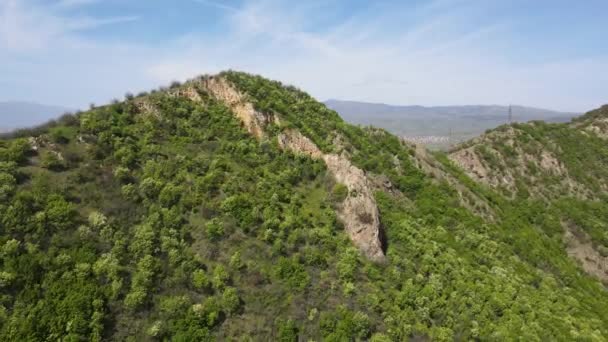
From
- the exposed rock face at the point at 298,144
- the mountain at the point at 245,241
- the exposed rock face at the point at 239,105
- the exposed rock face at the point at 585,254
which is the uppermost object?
the exposed rock face at the point at 239,105

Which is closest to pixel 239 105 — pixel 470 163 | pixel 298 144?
pixel 298 144

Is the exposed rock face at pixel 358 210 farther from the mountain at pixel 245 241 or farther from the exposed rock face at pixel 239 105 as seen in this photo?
the exposed rock face at pixel 239 105

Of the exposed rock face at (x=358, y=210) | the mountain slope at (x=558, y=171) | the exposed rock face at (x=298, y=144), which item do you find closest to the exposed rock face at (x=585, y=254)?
the mountain slope at (x=558, y=171)

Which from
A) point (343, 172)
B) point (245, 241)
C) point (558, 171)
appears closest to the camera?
point (245, 241)

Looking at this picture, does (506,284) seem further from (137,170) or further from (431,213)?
(137,170)

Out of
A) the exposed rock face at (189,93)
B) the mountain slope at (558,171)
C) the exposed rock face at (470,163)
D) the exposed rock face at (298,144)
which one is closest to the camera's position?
the exposed rock face at (298,144)

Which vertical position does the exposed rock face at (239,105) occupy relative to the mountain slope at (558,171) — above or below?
above

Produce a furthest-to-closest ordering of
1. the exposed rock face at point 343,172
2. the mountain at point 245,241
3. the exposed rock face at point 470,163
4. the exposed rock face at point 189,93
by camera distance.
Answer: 1. the exposed rock face at point 470,163
2. the exposed rock face at point 189,93
3. the exposed rock face at point 343,172
4. the mountain at point 245,241

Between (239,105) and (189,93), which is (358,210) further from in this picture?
(189,93)

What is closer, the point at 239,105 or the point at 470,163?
the point at 239,105
